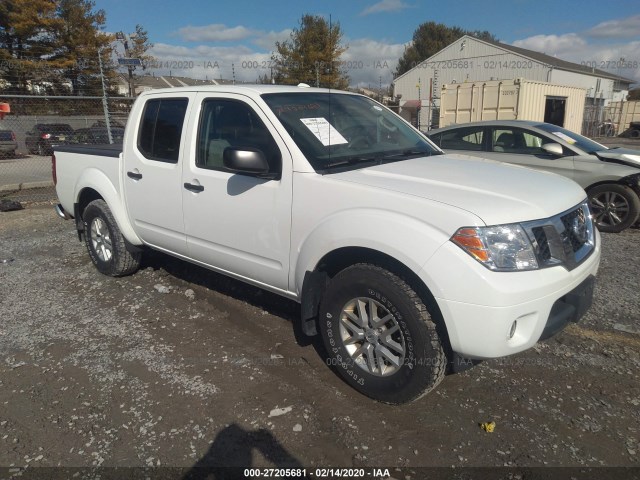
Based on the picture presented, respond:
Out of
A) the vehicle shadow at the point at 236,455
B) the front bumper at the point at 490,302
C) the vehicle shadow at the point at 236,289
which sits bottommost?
the vehicle shadow at the point at 236,455

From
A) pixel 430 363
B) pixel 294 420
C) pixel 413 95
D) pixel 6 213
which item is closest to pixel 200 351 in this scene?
pixel 294 420

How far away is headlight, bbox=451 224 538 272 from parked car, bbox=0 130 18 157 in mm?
Answer: 20097

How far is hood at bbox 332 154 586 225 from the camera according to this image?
8.07ft

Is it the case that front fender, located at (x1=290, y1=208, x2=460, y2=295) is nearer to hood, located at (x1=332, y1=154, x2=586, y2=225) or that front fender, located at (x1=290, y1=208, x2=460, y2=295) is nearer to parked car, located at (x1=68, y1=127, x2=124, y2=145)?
hood, located at (x1=332, y1=154, x2=586, y2=225)

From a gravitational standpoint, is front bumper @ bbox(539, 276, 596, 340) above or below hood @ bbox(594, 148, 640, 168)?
below

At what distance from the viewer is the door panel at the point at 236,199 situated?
3.14 metres

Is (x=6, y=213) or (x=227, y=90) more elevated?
(x=227, y=90)

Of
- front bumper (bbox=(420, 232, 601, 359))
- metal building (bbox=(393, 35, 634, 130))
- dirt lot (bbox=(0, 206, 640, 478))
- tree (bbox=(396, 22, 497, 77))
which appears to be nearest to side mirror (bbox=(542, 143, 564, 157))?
dirt lot (bbox=(0, 206, 640, 478))

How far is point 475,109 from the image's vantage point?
46.0 ft

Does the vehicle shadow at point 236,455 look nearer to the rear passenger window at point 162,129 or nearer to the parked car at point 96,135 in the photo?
the rear passenger window at point 162,129

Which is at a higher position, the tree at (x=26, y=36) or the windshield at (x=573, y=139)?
the tree at (x=26, y=36)

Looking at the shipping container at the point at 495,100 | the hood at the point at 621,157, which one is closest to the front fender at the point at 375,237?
the hood at the point at 621,157

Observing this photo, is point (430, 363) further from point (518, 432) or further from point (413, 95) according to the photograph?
point (413, 95)

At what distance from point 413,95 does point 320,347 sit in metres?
44.7
